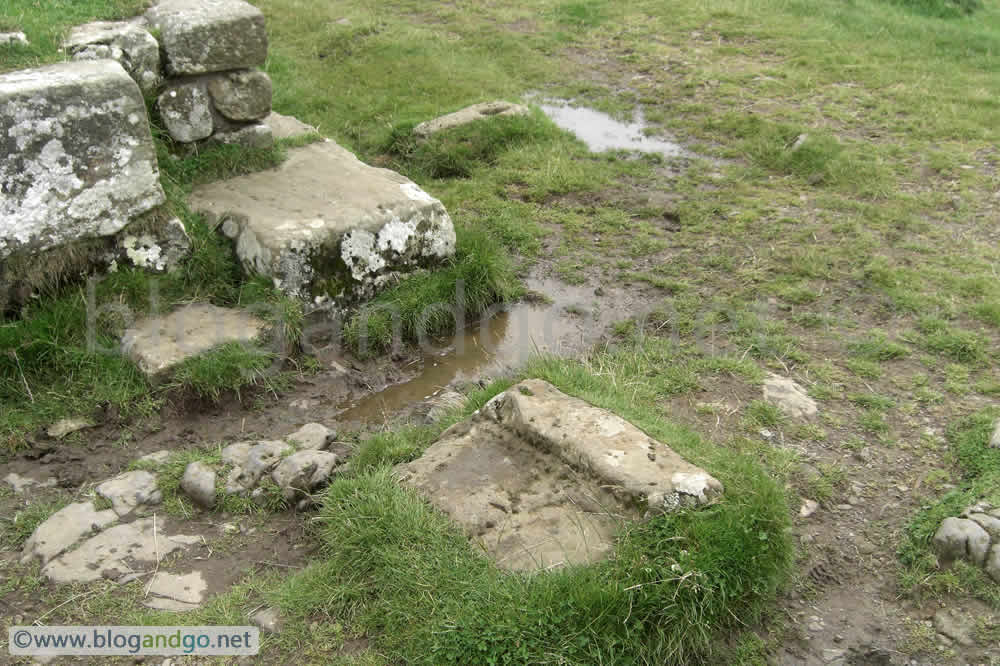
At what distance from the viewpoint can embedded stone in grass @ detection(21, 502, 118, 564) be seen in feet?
13.1

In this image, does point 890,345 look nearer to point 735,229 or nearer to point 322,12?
point 735,229

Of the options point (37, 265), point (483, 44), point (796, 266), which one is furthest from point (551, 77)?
point (37, 265)

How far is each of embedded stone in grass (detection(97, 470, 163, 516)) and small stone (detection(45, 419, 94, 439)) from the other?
1.87 feet

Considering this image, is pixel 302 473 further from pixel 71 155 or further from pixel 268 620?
pixel 71 155

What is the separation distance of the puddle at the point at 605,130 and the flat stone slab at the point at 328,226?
118 inches

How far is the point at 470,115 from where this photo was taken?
8844 mm

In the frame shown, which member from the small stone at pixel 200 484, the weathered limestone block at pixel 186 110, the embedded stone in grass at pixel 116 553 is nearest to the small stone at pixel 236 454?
the small stone at pixel 200 484

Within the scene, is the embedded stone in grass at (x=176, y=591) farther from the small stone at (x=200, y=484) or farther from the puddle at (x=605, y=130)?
the puddle at (x=605, y=130)

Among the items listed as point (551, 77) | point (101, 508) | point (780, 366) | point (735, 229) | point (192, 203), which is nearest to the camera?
point (101, 508)

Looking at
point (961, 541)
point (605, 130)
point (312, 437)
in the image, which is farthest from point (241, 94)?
point (961, 541)

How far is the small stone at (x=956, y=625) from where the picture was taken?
11.8 ft

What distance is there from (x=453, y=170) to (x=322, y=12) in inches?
218

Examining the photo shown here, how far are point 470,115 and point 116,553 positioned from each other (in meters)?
6.01

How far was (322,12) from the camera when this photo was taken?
12.4m
